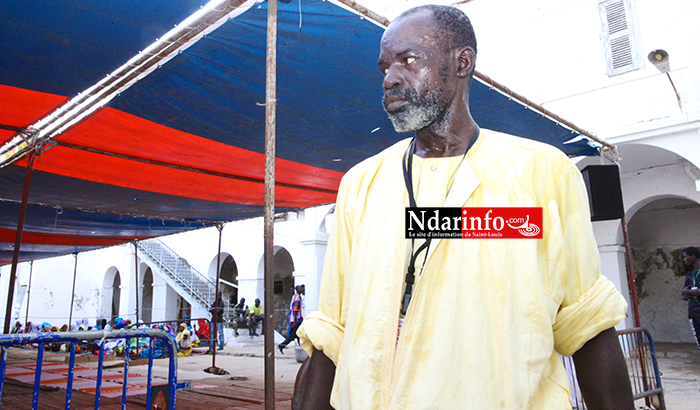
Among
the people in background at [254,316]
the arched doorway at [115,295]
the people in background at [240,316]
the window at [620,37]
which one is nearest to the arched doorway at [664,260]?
the window at [620,37]

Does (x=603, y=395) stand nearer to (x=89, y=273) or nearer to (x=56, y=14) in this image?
(x=56, y=14)

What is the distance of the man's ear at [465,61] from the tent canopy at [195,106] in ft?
6.64

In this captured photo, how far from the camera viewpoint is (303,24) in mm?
3225

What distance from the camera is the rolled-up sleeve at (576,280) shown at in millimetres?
938

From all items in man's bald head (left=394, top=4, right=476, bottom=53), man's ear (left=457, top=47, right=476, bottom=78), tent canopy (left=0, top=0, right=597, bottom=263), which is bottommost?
man's ear (left=457, top=47, right=476, bottom=78)

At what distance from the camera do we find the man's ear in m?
1.17

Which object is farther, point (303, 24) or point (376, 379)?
point (303, 24)

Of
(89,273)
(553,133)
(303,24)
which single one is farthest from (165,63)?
(89,273)

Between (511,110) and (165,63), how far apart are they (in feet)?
11.0

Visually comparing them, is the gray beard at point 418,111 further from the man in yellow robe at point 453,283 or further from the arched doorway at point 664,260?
the arched doorway at point 664,260

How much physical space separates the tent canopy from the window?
409 cm

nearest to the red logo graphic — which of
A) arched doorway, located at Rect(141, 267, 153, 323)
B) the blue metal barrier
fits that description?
the blue metal barrier

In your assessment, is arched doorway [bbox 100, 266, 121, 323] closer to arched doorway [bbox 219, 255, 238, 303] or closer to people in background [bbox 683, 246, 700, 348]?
arched doorway [bbox 219, 255, 238, 303]

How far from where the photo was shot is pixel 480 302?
3.10 feet
